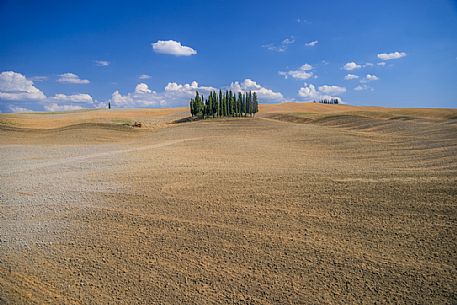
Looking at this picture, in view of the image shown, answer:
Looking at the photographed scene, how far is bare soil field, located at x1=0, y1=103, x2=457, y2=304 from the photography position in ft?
18.1

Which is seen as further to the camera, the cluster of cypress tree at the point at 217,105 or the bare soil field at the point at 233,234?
the cluster of cypress tree at the point at 217,105

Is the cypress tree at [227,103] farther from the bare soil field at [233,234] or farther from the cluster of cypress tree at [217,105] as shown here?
the bare soil field at [233,234]

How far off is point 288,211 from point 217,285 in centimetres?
352

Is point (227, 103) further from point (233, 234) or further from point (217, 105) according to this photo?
point (233, 234)

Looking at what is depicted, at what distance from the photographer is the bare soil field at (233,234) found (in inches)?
217

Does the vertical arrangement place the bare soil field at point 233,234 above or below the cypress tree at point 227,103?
below

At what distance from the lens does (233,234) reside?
7.34 meters

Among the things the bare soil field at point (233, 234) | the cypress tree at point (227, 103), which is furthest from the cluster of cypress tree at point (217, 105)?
the bare soil field at point (233, 234)

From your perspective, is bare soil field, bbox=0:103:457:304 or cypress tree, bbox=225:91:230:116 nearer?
bare soil field, bbox=0:103:457:304

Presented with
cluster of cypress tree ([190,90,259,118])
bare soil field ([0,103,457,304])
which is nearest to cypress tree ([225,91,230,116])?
cluster of cypress tree ([190,90,259,118])

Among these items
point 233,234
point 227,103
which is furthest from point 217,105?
point 233,234

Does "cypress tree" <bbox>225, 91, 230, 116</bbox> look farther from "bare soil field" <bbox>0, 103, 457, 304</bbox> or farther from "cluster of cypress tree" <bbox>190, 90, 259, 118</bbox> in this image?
"bare soil field" <bbox>0, 103, 457, 304</bbox>

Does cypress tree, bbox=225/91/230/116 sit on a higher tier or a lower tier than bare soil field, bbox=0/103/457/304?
higher

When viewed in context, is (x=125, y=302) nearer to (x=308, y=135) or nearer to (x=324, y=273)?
(x=324, y=273)
